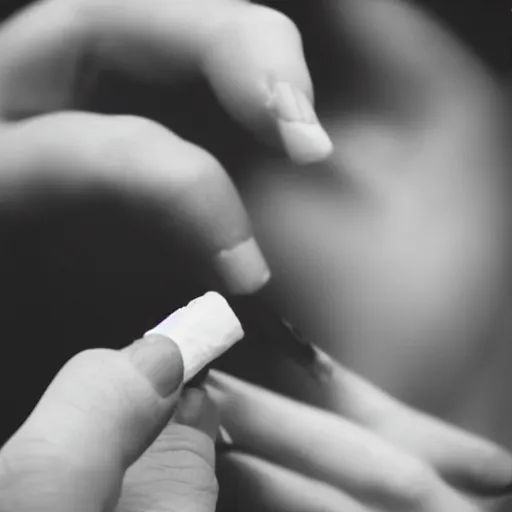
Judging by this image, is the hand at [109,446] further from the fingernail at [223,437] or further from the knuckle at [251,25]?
the knuckle at [251,25]

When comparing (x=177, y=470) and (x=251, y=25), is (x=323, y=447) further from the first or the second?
(x=251, y=25)

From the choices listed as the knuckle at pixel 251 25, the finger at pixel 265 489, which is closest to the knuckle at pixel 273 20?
the knuckle at pixel 251 25

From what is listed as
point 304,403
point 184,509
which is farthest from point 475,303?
point 184,509

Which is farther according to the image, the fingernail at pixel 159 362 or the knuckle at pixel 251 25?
the knuckle at pixel 251 25

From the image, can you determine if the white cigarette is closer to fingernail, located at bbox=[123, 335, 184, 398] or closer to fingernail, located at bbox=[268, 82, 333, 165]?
fingernail, located at bbox=[123, 335, 184, 398]

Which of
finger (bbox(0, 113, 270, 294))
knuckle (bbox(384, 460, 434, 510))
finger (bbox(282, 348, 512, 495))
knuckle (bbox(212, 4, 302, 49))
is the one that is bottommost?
knuckle (bbox(384, 460, 434, 510))

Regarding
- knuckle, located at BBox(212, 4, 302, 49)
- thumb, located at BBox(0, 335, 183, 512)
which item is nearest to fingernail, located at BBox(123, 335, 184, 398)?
thumb, located at BBox(0, 335, 183, 512)

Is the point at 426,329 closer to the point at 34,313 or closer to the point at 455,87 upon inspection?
the point at 455,87

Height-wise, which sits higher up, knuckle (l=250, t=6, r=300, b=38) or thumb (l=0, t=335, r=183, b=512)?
knuckle (l=250, t=6, r=300, b=38)
